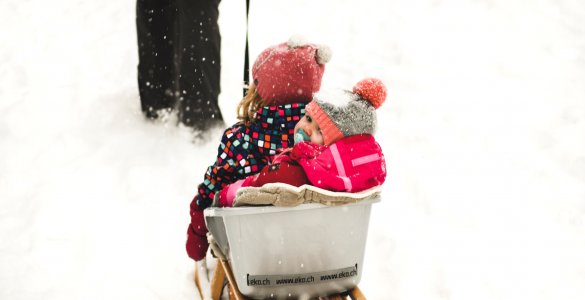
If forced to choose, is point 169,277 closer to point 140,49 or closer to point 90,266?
point 90,266

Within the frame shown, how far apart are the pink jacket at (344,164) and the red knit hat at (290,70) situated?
0.40 metres

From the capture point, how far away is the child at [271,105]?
1957 mm

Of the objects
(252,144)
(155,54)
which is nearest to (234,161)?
(252,144)

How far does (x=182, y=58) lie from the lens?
320 cm

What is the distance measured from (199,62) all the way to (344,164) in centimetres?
190

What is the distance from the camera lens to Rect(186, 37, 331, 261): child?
1.96 m

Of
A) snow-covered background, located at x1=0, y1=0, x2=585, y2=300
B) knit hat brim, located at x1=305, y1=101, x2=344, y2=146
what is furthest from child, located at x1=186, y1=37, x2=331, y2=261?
snow-covered background, located at x1=0, y1=0, x2=585, y2=300

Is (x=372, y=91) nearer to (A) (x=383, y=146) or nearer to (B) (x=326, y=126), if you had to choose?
(B) (x=326, y=126)

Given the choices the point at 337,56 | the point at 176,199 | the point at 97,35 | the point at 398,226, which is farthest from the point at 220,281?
the point at 97,35

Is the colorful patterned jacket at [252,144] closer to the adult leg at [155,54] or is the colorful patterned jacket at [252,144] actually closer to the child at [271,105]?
the child at [271,105]

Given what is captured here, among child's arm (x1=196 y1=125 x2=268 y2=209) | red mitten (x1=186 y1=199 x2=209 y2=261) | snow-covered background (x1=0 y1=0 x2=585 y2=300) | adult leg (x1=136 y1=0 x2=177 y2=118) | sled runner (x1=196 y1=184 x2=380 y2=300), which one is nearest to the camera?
sled runner (x1=196 y1=184 x2=380 y2=300)

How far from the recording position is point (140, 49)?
11.1ft

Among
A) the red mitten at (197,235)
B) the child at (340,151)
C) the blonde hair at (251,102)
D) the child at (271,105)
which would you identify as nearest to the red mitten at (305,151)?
the child at (340,151)

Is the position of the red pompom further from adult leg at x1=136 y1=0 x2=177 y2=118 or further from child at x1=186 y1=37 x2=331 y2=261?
adult leg at x1=136 y1=0 x2=177 y2=118
